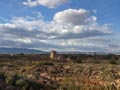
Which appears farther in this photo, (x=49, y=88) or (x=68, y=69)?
(x=68, y=69)

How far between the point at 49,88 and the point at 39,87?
2.04ft

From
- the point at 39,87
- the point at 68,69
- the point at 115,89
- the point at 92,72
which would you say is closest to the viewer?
the point at 115,89

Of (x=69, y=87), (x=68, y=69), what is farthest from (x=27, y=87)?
(x=68, y=69)

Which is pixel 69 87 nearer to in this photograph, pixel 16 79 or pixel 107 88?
pixel 107 88

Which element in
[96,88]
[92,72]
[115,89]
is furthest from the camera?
[92,72]

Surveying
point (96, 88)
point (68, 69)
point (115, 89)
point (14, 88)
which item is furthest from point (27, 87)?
point (68, 69)

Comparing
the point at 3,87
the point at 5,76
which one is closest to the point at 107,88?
the point at 3,87

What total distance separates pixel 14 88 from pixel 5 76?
8.49 feet

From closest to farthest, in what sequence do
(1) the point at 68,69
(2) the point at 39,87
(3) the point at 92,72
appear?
(2) the point at 39,87
(3) the point at 92,72
(1) the point at 68,69

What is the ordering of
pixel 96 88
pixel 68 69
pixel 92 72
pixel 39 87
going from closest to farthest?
1. pixel 96 88
2. pixel 39 87
3. pixel 92 72
4. pixel 68 69

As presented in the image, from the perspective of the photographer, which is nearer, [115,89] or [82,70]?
[115,89]

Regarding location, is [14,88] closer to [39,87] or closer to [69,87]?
[39,87]

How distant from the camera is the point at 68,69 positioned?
39.0 meters

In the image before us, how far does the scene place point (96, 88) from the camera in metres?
18.3
